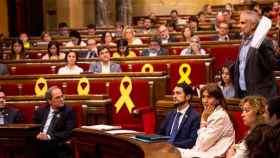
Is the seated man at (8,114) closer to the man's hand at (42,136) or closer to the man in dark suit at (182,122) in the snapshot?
the man's hand at (42,136)

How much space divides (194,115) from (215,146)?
0.63 meters

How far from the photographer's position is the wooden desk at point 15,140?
6.66 metres

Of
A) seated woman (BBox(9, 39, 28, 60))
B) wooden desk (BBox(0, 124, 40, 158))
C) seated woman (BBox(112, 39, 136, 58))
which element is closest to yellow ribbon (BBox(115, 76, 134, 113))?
wooden desk (BBox(0, 124, 40, 158))

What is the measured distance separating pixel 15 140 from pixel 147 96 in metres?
2.57

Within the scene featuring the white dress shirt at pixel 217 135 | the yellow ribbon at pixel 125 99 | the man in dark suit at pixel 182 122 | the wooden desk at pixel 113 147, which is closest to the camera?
the wooden desk at pixel 113 147

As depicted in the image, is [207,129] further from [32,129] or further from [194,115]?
[32,129]

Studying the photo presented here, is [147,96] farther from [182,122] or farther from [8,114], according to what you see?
[182,122]

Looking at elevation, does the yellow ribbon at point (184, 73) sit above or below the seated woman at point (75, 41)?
below

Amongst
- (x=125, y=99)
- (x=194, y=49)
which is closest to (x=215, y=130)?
(x=125, y=99)

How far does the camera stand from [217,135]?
5.96 m

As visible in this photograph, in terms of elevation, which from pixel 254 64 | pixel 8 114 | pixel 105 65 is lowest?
pixel 8 114

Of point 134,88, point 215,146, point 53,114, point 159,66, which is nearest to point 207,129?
point 215,146

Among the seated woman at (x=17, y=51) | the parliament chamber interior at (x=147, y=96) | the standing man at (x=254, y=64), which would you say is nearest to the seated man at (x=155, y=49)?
the parliament chamber interior at (x=147, y=96)

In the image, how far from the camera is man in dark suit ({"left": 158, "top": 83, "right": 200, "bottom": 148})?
6488mm
